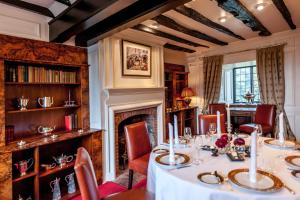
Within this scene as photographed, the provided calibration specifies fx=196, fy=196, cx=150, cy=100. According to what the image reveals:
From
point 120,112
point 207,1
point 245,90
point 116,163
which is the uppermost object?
point 207,1

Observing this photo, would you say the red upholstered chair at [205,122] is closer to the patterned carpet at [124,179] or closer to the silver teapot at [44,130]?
the patterned carpet at [124,179]

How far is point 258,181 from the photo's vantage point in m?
1.22

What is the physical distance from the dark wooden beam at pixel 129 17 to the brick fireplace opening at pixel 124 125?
4.16ft

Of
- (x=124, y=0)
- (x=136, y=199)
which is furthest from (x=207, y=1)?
(x=136, y=199)

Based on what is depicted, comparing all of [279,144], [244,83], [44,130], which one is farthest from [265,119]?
[44,130]

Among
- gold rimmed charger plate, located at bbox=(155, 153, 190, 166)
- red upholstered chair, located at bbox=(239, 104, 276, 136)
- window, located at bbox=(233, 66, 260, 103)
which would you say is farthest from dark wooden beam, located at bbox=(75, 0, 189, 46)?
window, located at bbox=(233, 66, 260, 103)

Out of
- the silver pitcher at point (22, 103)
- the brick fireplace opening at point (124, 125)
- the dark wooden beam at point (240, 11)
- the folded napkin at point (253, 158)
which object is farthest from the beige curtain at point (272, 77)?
the silver pitcher at point (22, 103)

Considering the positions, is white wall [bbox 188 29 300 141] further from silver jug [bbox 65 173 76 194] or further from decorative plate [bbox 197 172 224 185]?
silver jug [bbox 65 173 76 194]

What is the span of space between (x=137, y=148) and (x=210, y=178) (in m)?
1.26

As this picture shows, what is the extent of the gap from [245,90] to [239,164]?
13.0 feet

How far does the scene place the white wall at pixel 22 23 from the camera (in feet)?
7.30

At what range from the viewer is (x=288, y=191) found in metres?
1.12

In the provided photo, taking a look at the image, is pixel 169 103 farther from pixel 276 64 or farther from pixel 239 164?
pixel 239 164

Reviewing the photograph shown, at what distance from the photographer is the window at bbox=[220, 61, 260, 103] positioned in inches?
191
